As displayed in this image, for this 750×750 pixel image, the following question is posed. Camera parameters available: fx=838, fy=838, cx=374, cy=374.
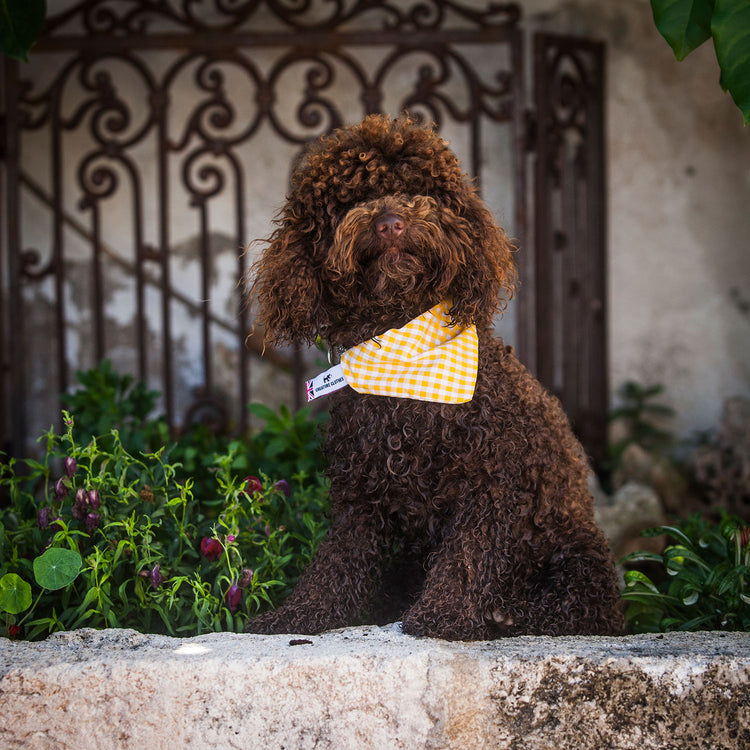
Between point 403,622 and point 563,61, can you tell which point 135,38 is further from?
point 403,622

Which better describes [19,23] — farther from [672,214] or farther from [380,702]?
[672,214]

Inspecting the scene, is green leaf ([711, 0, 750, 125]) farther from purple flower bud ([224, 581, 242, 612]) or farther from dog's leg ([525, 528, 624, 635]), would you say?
purple flower bud ([224, 581, 242, 612])

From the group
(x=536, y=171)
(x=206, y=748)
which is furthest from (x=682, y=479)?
(x=206, y=748)

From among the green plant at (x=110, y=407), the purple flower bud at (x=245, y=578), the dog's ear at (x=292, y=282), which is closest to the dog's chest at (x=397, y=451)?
the dog's ear at (x=292, y=282)

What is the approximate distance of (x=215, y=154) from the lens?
424 centimetres

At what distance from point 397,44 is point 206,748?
133 inches

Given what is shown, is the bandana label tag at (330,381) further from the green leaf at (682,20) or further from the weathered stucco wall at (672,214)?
the weathered stucco wall at (672,214)

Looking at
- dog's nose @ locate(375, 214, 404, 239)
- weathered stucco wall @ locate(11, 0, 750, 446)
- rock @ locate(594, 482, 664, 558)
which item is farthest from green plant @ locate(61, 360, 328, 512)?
weathered stucco wall @ locate(11, 0, 750, 446)

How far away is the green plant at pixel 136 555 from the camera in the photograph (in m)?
2.08

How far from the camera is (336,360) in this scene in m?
2.18

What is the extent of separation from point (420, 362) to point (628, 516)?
2.28 meters

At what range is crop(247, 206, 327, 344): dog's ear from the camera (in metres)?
2.00

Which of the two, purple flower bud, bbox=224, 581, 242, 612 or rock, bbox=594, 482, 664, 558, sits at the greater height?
purple flower bud, bbox=224, 581, 242, 612

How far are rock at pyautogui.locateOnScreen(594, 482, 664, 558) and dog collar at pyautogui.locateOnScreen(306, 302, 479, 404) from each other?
79.4 inches
